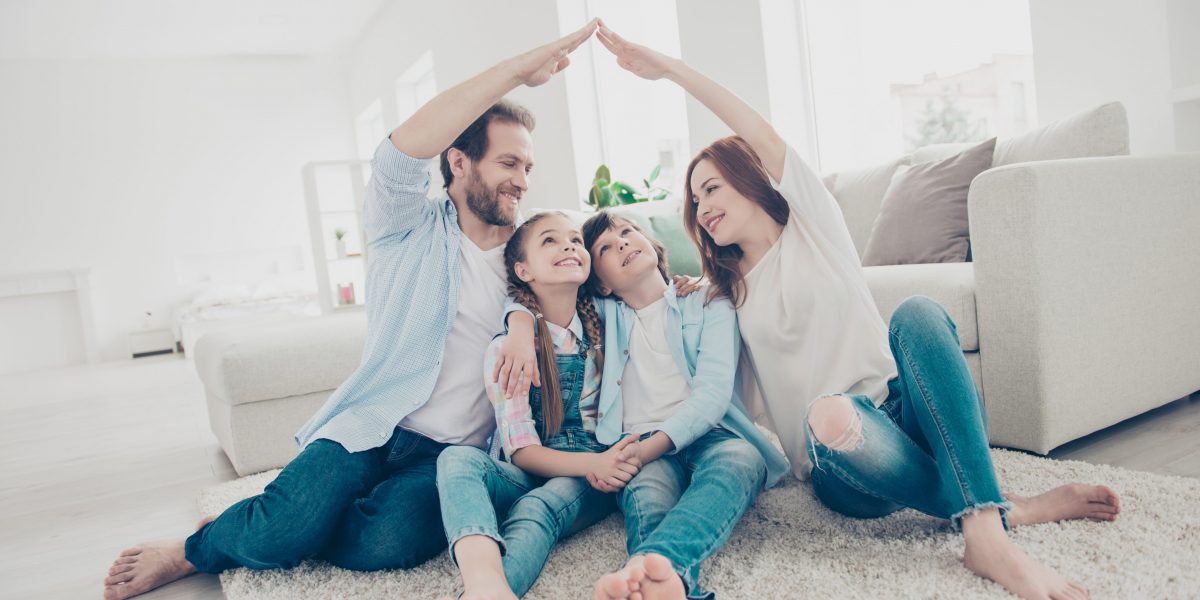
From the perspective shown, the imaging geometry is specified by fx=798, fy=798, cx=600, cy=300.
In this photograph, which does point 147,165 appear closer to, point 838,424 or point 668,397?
point 668,397

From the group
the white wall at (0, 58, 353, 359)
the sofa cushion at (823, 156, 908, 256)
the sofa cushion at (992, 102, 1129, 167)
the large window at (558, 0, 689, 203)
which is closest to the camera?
the sofa cushion at (992, 102, 1129, 167)

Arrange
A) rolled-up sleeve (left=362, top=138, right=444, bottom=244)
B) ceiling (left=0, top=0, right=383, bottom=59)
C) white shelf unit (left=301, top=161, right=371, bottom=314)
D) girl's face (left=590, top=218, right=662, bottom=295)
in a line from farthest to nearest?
ceiling (left=0, top=0, right=383, bottom=59)
white shelf unit (left=301, top=161, right=371, bottom=314)
girl's face (left=590, top=218, right=662, bottom=295)
rolled-up sleeve (left=362, top=138, right=444, bottom=244)

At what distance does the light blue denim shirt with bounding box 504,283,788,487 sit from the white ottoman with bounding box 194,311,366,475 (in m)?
1.07

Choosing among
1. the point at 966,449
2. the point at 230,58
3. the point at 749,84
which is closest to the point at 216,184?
the point at 230,58

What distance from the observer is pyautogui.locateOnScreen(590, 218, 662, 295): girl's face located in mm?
1561

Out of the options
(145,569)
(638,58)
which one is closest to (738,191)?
(638,58)

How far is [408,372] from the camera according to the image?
1.52 metres

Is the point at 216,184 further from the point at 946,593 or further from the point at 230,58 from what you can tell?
the point at 946,593

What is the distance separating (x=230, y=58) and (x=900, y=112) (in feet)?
26.2

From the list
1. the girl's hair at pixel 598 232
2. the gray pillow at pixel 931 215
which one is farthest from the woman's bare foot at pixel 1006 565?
the gray pillow at pixel 931 215

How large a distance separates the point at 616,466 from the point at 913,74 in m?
2.80

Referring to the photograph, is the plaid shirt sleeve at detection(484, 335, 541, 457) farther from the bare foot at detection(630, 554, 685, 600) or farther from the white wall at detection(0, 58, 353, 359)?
the white wall at detection(0, 58, 353, 359)

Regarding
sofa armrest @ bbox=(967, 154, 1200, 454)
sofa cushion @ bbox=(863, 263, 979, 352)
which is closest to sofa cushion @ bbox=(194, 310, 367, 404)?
sofa cushion @ bbox=(863, 263, 979, 352)

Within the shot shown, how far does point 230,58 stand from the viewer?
902cm
